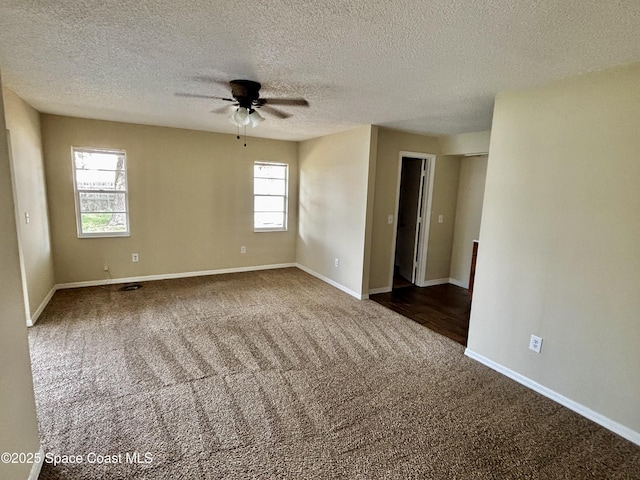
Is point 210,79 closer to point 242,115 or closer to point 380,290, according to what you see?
point 242,115

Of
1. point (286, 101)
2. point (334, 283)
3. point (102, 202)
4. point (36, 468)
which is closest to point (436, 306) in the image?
point (334, 283)

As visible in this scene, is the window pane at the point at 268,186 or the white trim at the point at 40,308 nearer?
the white trim at the point at 40,308

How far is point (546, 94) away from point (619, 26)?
2.92 feet

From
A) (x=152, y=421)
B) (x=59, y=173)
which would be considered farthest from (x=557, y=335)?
(x=59, y=173)

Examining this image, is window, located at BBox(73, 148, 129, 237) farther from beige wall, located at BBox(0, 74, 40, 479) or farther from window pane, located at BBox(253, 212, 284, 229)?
beige wall, located at BBox(0, 74, 40, 479)

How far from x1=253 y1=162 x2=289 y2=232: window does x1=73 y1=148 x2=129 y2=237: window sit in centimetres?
205

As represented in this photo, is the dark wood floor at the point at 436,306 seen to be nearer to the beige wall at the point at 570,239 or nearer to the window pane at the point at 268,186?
the beige wall at the point at 570,239

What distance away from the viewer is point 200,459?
184cm

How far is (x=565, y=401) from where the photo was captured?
245 cm

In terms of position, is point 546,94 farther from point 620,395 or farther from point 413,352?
point 413,352

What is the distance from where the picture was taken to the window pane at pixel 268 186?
5.88 meters

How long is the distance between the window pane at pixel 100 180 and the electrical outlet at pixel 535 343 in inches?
213

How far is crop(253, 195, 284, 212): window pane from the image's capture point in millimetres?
5934

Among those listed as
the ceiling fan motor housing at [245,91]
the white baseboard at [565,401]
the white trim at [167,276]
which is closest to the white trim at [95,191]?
the white trim at [167,276]
